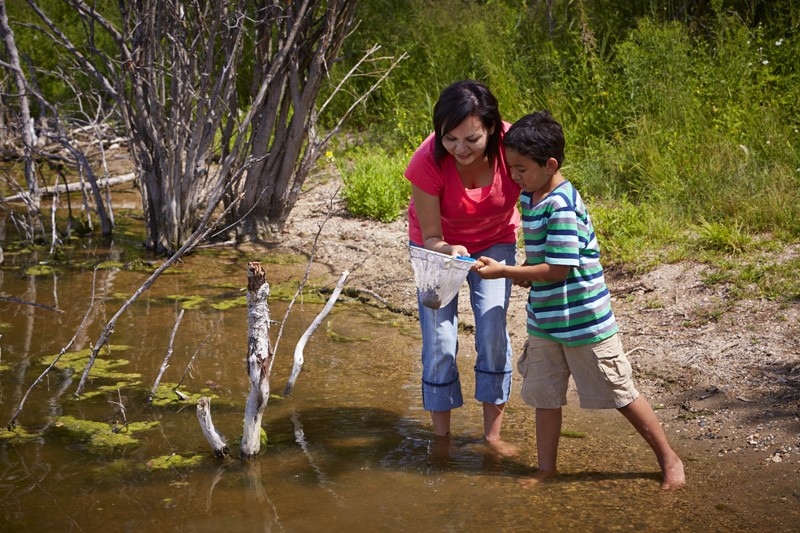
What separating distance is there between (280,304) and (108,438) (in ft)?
6.55

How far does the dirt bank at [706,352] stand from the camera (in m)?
3.61

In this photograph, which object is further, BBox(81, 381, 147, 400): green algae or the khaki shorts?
BBox(81, 381, 147, 400): green algae

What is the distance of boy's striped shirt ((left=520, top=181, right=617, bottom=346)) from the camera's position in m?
3.00

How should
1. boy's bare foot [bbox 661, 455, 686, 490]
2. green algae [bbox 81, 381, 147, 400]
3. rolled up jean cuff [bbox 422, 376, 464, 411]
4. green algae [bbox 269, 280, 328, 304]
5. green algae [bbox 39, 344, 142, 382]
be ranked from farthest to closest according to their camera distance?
green algae [bbox 269, 280, 328, 304] → green algae [bbox 39, 344, 142, 382] → green algae [bbox 81, 381, 147, 400] → rolled up jean cuff [bbox 422, 376, 464, 411] → boy's bare foot [bbox 661, 455, 686, 490]

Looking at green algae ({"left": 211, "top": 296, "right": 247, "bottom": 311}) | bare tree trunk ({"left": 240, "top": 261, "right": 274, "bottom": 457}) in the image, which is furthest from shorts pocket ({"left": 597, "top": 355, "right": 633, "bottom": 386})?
green algae ({"left": 211, "top": 296, "right": 247, "bottom": 311})

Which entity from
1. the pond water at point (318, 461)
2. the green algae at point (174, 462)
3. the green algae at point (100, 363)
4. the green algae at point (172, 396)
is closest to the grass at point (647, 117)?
the pond water at point (318, 461)

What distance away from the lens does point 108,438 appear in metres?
3.81

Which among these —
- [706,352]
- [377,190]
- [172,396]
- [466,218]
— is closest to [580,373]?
[466,218]

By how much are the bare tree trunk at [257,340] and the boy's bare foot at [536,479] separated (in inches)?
40.8

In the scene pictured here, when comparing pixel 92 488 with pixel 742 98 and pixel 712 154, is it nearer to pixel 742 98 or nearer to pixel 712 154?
pixel 712 154

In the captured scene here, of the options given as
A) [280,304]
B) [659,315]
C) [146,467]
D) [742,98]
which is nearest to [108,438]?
[146,467]

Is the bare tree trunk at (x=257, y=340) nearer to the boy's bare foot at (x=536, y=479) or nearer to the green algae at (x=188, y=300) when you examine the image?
the boy's bare foot at (x=536, y=479)

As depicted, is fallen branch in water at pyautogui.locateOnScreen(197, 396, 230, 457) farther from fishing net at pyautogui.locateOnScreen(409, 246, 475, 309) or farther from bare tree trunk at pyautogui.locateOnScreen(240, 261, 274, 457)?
fishing net at pyautogui.locateOnScreen(409, 246, 475, 309)

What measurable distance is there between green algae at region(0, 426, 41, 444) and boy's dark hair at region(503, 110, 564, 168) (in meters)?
2.41
